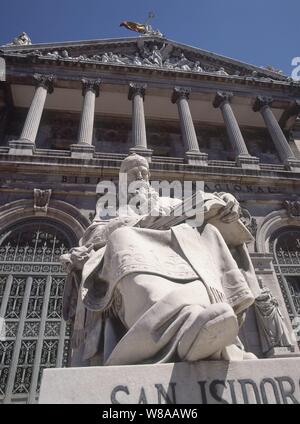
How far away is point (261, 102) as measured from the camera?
16.4 metres

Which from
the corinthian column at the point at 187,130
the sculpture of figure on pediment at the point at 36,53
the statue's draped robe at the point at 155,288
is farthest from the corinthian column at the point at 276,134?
the sculpture of figure on pediment at the point at 36,53

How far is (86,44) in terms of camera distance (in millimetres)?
17125

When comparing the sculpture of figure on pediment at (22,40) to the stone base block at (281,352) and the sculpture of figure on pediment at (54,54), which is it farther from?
the stone base block at (281,352)

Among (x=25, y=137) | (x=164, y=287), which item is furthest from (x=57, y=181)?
(x=164, y=287)

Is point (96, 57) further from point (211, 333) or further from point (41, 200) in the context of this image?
point (211, 333)

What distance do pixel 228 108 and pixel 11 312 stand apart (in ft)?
42.0

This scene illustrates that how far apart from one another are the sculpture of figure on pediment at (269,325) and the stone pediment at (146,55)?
43.3ft

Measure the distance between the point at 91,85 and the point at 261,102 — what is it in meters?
8.47

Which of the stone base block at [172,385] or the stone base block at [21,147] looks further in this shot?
the stone base block at [21,147]

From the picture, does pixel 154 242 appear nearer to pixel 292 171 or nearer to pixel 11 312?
pixel 11 312

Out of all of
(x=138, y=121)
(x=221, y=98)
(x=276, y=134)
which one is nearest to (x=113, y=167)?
(x=138, y=121)

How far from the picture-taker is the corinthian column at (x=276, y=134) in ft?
42.3

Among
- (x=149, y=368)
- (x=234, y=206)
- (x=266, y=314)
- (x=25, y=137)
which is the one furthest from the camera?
(x=25, y=137)

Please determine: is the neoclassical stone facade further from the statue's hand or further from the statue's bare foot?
the statue's bare foot
